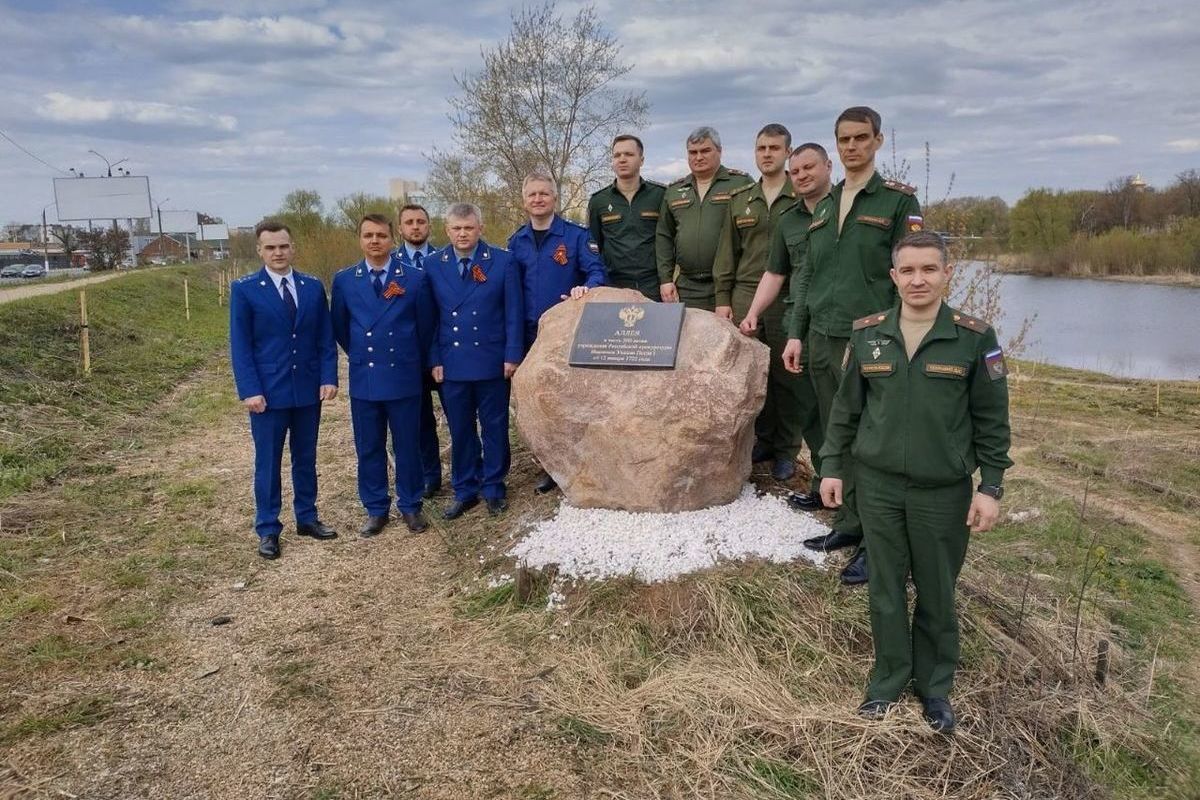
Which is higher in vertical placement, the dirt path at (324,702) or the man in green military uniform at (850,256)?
the man in green military uniform at (850,256)

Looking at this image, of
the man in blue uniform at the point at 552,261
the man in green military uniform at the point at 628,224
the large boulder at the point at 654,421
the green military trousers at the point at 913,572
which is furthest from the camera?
the man in green military uniform at the point at 628,224

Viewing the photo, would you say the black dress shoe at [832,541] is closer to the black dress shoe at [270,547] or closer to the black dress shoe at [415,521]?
the black dress shoe at [415,521]

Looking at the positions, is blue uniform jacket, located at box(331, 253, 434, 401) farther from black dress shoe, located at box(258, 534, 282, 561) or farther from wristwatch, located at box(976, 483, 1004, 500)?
wristwatch, located at box(976, 483, 1004, 500)

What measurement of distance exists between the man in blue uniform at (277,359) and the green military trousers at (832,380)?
2.71 metres

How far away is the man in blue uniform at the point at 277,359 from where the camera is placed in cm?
445

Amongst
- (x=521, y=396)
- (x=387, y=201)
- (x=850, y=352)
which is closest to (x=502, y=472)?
(x=521, y=396)

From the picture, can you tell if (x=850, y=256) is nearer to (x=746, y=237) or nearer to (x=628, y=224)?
(x=746, y=237)

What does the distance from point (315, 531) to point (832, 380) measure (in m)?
3.26

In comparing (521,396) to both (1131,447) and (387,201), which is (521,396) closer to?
(1131,447)

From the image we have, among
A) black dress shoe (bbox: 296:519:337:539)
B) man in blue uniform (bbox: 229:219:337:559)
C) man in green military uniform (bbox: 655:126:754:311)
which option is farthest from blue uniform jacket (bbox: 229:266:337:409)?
man in green military uniform (bbox: 655:126:754:311)

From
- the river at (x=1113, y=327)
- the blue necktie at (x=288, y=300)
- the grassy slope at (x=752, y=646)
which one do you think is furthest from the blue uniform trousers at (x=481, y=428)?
the river at (x=1113, y=327)

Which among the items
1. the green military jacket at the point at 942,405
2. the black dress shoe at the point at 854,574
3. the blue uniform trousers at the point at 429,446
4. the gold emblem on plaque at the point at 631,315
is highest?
the gold emblem on plaque at the point at 631,315

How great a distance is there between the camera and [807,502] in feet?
14.4

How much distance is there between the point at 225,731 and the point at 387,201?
25.2 metres
